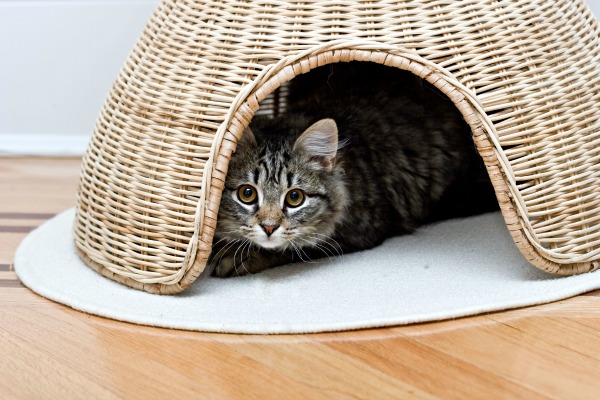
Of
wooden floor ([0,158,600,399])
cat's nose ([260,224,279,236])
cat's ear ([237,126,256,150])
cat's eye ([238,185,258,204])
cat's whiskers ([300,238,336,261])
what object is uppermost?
cat's ear ([237,126,256,150])

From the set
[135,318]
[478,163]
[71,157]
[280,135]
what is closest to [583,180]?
[478,163]

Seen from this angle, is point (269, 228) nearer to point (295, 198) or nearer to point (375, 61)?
point (295, 198)

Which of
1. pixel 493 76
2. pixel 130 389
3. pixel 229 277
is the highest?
pixel 493 76

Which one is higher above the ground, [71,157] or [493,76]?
[493,76]

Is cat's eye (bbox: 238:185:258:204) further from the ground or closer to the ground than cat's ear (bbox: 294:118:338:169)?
closer to the ground

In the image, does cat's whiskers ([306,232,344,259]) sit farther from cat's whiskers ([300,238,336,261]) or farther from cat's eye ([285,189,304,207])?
cat's eye ([285,189,304,207])

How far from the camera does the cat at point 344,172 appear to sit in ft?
7.09

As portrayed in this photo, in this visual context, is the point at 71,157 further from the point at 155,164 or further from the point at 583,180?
the point at 583,180

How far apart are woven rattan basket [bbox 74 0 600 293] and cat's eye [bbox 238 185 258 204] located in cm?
20

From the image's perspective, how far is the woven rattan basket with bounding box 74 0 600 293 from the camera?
1.94 metres

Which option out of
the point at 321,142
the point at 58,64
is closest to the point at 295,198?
the point at 321,142

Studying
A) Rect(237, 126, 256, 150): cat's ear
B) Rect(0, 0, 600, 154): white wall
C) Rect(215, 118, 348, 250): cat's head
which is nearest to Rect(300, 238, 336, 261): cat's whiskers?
Rect(215, 118, 348, 250): cat's head

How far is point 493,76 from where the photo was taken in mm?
1957

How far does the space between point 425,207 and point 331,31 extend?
87 cm
